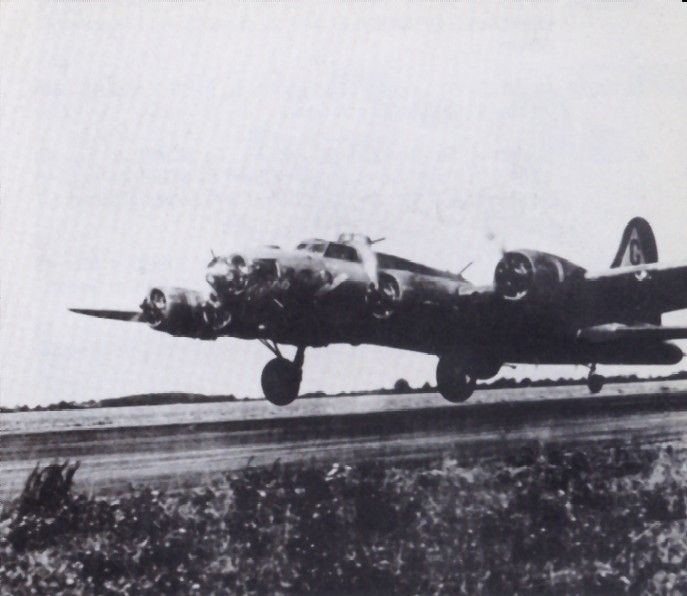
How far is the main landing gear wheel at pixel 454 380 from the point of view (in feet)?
26.6

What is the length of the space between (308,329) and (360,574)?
3.64 m

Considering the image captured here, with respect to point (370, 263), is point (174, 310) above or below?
below

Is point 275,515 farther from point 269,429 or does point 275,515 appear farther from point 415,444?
point 269,429

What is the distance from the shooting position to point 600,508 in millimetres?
6090

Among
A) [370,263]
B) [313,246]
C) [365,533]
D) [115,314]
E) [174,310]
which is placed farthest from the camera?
[370,263]

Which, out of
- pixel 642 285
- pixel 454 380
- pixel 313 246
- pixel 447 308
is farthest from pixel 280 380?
pixel 642 285

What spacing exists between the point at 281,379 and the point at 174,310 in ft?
3.91

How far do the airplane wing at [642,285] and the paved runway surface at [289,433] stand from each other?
1397mm

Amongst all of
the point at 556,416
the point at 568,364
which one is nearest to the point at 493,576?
the point at 556,416

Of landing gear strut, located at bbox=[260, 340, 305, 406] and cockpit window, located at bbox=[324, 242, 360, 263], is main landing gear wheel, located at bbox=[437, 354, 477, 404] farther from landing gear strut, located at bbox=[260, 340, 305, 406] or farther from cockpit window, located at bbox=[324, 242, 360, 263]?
landing gear strut, located at bbox=[260, 340, 305, 406]

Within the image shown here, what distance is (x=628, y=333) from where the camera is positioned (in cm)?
978

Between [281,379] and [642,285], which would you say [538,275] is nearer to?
[642,285]

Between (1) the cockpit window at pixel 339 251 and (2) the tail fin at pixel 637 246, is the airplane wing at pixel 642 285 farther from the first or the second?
(1) the cockpit window at pixel 339 251

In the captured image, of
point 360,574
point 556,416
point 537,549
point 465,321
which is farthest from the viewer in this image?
point 465,321
